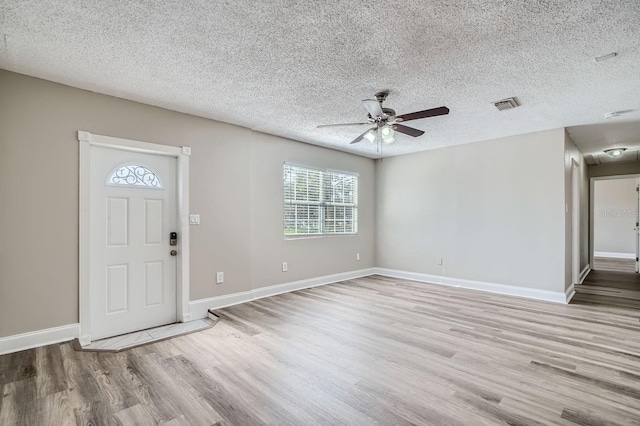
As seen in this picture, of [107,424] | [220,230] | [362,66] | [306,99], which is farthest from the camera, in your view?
[220,230]

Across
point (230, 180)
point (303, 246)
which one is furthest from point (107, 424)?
point (303, 246)

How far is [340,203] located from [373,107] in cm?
312

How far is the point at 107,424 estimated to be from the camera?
187cm

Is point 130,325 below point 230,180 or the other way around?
below

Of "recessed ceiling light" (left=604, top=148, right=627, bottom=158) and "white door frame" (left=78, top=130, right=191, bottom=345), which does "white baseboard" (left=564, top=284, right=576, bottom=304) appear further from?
"white door frame" (left=78, top=130, right=191, bottom=345)

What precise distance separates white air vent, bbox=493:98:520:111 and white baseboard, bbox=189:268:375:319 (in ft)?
12.2

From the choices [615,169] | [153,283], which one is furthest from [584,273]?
[153,283]

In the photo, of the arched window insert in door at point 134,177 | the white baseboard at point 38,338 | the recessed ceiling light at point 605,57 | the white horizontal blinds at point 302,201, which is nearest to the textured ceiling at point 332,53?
the recessed ceiling light at point 605,57

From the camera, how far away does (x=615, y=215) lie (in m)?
9.23

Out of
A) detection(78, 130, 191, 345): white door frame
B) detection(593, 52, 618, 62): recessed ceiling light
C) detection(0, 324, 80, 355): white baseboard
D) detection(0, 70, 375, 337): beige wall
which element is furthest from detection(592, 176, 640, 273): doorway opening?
detection(0, 324, 80, 355): white baseboard

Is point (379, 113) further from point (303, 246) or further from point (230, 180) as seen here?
point (303, 246)

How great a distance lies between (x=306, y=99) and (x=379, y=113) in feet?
2.70

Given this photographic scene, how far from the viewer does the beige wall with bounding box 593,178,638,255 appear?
8.96 meters

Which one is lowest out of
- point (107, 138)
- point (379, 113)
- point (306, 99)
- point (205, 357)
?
point (205, 357)
